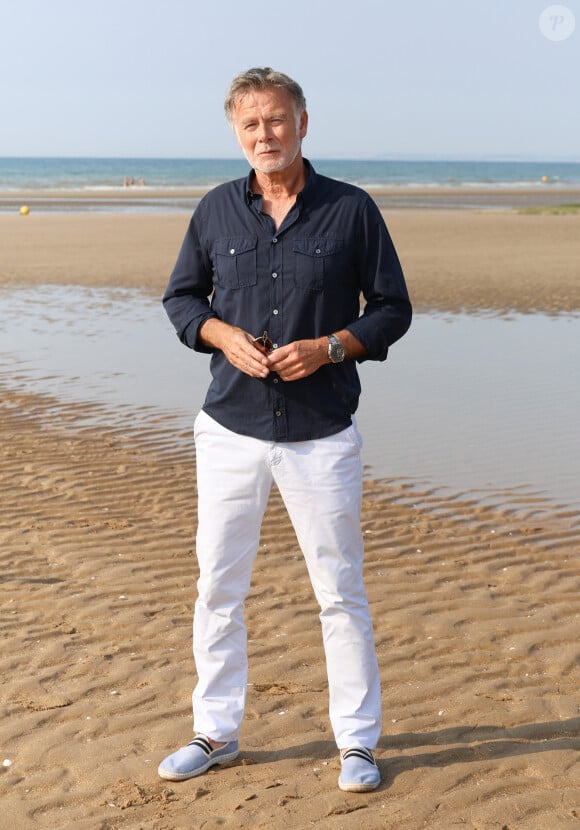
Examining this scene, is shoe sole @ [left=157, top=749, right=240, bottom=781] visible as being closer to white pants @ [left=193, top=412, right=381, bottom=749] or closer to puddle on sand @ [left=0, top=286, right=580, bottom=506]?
white pants @ [left=193, top=412, right=381, bottom=749]

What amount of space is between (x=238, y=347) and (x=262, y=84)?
2.67 ft

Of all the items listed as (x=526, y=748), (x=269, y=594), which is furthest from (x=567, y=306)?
(x=526, y=748)

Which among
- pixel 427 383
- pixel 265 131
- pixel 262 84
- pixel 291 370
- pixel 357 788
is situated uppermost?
pixel 262 84

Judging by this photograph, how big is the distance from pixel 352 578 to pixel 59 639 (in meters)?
1.83

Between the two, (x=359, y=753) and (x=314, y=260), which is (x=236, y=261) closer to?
(x=314, y=260)

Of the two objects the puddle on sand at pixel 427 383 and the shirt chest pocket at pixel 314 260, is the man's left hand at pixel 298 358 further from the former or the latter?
the puddle on sand at pixel 427 383

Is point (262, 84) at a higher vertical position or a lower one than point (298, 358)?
higher

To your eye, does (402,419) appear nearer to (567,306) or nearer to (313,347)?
(313,347)

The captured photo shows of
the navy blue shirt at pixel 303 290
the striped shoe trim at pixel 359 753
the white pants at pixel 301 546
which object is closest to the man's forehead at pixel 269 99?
the navy blue shirt at pixel 303 290

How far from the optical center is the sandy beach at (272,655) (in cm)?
353

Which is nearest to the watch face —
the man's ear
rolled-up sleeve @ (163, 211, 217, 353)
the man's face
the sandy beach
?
rolled-up sleeve @ (163, 211, 217, 353)

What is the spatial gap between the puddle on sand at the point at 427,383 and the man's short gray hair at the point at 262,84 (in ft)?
13.4

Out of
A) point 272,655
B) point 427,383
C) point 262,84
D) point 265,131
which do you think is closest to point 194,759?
point 272,655

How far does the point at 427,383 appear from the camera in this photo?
10336 mm
